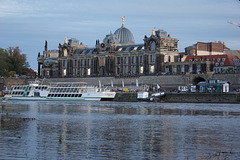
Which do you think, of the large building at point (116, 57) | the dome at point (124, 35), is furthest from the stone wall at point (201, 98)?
the dome at point (124, 35)

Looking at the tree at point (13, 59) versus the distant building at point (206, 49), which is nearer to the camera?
the distant building at point (206, 49)

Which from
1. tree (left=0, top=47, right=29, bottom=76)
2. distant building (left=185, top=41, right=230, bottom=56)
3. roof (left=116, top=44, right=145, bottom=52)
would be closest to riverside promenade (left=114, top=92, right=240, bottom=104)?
roof (left=116, top=44, right=145, bottom=52)

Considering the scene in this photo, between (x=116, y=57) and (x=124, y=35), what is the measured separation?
16358 mm

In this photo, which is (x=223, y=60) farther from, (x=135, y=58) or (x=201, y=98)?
(x=201, y=98)

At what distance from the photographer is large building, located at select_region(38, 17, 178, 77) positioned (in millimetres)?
154250

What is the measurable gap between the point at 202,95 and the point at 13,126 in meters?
72.5

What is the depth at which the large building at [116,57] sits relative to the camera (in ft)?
506

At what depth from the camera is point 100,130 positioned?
41.9 meters

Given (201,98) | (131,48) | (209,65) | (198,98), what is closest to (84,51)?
(131,48)

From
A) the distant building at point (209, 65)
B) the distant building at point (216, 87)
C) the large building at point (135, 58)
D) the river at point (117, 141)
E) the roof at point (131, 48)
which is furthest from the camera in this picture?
the roof at point (131, 48)

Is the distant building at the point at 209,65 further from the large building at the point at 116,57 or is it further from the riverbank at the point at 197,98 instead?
the riverbank at the point at 197,98

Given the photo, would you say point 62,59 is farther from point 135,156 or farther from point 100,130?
point 135,156

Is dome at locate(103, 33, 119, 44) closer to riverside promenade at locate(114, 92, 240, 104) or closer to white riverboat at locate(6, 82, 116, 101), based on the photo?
white riverboat at locate(6, 82, 116, 101)

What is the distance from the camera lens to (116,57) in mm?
167250
